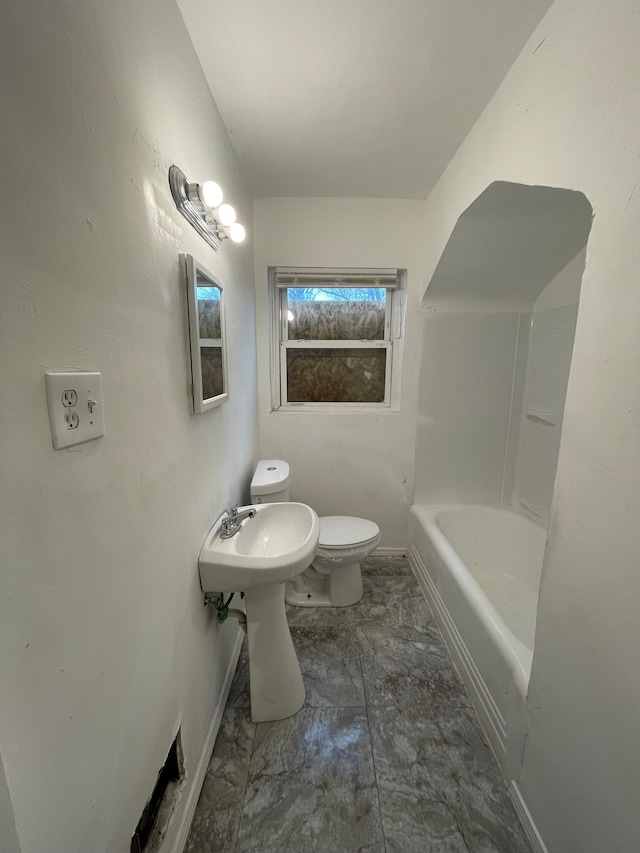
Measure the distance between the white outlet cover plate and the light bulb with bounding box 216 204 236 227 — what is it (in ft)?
2.48

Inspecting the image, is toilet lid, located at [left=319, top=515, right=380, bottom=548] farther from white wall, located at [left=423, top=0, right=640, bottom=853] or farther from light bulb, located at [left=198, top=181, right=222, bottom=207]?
light bulb, located at [left=198, top=181, right=222, bottom=207]

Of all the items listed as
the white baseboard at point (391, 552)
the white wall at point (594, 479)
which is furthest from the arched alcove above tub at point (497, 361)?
the white wall at point (594, 479)

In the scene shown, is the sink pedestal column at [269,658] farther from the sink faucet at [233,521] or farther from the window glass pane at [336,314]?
the window glass pane at [336,314]

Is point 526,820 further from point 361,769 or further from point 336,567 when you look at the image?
point 336,567

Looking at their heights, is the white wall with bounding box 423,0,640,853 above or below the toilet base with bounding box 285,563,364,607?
above

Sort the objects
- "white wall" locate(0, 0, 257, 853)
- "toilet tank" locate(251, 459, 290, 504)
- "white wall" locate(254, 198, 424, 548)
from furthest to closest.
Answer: "white wall" locate(254, 198, 424, 548) < "toilet tank" locate(251, 459, 290, 504) < "white wall" locate(0, 0, 257, 853)

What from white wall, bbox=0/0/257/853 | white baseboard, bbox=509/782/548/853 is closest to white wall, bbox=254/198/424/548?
white wall, bbox=0/0/257/853

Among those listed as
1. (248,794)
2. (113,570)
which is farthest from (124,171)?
(248,794)

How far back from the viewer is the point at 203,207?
96 cm

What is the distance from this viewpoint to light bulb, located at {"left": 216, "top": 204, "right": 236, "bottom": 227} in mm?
1046

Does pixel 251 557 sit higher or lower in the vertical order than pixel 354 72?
lower

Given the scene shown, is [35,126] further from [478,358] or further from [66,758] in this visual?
[478,358]

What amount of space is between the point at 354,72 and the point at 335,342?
124 cm

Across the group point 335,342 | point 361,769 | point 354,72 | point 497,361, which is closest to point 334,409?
point 335,342
